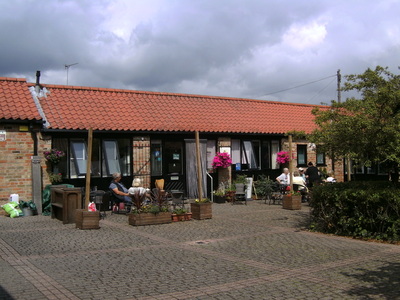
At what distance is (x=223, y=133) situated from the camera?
57.6ft

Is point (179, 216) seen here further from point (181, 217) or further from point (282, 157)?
point (282, 157)

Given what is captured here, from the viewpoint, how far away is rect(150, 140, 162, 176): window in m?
16.2

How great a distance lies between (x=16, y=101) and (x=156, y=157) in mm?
5182

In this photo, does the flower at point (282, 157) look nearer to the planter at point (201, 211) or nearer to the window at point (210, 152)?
the window at point (210, 152)

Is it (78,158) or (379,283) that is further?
(78,158)

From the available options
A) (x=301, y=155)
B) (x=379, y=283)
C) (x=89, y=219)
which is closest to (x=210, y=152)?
(x=301, y=155)

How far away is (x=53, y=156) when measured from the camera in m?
13.7

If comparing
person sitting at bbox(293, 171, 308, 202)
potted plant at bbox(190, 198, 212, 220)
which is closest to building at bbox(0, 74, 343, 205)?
person sitting at bbox(293, 171, 308, 202)

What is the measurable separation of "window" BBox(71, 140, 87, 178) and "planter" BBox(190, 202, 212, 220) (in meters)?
4.65

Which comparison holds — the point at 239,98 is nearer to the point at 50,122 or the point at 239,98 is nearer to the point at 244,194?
the point at 244,194

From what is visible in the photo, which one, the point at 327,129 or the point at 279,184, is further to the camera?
the point at 279,184

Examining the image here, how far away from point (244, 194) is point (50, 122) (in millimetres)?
7430

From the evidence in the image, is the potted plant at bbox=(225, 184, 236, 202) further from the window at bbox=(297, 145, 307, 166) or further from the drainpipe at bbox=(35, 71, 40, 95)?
the drainpipe at bbox=(35, 71, 40, 95)

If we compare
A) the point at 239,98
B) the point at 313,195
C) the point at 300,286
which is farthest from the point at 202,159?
Result: the point at 300,286
